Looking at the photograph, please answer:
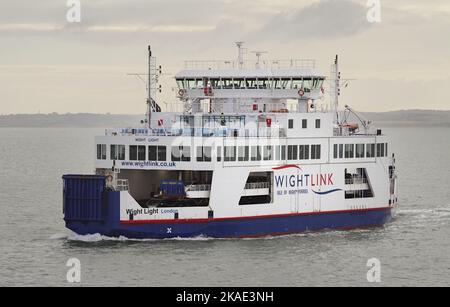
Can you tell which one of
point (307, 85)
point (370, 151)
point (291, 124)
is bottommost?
point (370, 151)

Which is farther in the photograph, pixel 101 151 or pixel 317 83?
pixel 317 83

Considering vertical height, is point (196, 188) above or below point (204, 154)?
below

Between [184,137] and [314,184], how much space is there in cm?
657

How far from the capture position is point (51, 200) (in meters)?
62.3

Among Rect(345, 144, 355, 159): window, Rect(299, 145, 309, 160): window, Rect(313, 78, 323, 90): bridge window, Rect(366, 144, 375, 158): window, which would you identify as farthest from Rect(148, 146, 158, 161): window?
Rect(366, 144, 375, 158): window

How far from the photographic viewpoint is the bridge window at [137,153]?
44.7 meters

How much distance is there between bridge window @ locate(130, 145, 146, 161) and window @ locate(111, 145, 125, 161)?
409 millimetres

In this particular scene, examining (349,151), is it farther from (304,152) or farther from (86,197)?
(86,197)

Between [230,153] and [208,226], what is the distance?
309 centimetres

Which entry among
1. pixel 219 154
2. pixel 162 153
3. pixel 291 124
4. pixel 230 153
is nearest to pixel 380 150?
pixel 291 124

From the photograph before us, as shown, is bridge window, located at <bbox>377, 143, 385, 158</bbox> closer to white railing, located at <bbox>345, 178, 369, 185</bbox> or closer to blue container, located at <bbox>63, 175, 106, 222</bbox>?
white railing, located at <bbox>345, 178, 369, 185</bbox>

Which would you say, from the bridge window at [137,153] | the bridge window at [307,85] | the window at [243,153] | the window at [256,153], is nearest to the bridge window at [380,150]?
the bridge window at [307,85]

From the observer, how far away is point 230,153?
147 ft
